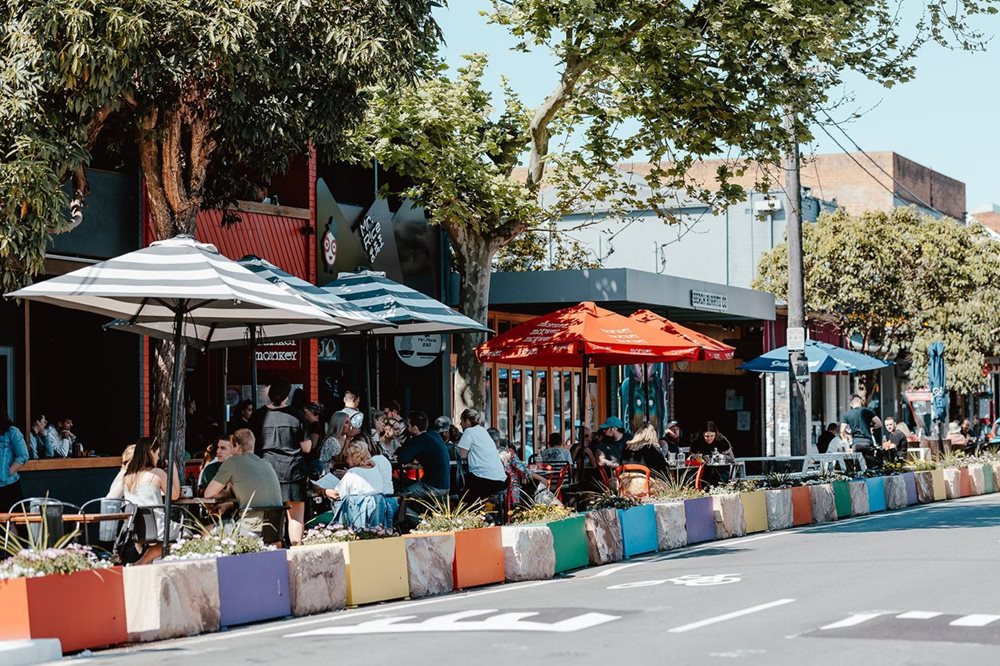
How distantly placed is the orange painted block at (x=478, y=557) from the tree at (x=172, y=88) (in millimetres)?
4033

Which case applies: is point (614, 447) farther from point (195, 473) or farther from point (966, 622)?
point (966, 622)

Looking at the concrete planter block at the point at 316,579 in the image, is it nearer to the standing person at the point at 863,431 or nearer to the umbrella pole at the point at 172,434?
the umbrella pole at the point at 172,434

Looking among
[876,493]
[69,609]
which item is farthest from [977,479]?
[69,609]

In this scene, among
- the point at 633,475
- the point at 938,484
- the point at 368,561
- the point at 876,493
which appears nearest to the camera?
the point at 368,561

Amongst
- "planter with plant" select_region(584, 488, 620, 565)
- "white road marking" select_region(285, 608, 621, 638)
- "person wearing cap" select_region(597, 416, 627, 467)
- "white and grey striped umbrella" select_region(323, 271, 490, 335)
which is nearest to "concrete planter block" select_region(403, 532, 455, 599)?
"white road marking" select_region(285, 608, 621, 638)

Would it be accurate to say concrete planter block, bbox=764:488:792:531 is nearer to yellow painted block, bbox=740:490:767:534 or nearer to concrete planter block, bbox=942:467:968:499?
yellow painted block, bbox=740:490:767:534

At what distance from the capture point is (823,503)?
21344 mm

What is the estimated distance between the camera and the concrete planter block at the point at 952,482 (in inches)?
1035

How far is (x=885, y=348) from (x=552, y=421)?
14543mm

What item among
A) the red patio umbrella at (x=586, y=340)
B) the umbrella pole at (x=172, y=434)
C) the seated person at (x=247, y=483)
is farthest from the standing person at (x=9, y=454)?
the red patio umbrella at (x=586, y=340)

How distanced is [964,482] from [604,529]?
13564mm

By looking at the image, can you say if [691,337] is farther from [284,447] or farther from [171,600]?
[171,600]

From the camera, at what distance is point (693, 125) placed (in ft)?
61.4

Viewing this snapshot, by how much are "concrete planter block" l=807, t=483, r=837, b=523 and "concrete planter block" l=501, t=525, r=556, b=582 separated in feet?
25.3
